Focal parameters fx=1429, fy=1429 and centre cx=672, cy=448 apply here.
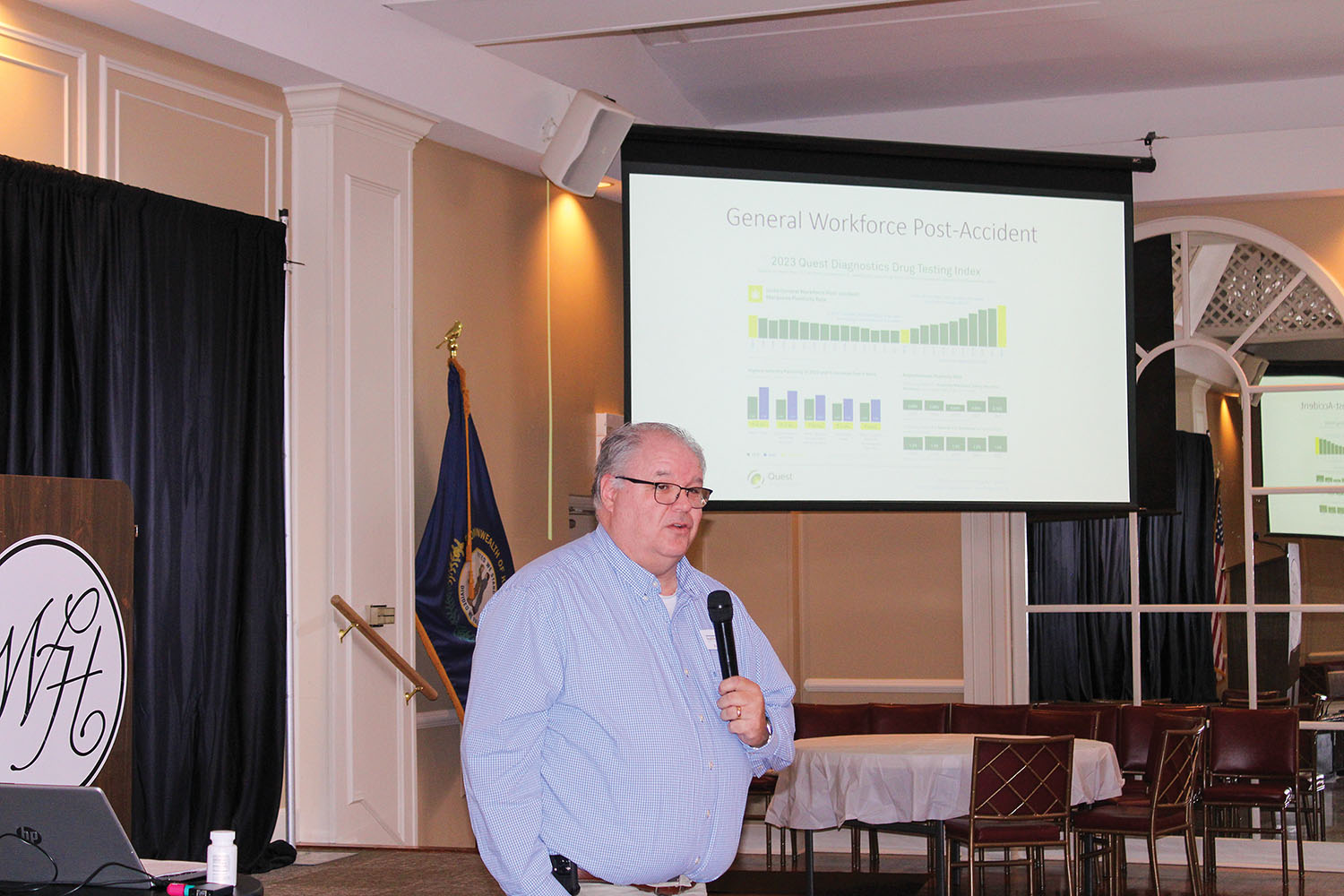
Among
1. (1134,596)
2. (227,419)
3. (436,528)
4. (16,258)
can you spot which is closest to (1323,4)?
(1134,596)

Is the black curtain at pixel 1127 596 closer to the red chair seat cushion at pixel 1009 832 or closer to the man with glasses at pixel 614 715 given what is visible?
the red chair seat cushion at pixel 1009 832

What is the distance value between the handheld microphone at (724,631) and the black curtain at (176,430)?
2553mm

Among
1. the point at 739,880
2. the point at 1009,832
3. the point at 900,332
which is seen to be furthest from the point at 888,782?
the point at 900,332

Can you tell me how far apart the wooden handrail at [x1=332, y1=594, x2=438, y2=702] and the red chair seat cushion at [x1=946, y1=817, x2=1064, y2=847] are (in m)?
2.34

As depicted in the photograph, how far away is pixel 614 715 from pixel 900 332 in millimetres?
4484

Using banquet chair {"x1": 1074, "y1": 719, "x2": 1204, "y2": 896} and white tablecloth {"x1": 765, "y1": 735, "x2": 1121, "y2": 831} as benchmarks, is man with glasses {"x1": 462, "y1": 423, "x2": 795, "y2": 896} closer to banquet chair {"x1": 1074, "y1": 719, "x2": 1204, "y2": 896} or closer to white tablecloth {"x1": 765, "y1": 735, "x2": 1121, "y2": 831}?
white tablecloth {"x1": 765, "y1": 735, "x2": 1121, "y2": 831}

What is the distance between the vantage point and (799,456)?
658 centimetres

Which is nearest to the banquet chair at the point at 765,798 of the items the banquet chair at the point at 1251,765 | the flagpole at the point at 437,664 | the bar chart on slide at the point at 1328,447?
the flagpole at the point at 437,664

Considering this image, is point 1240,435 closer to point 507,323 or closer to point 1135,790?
point 1135,790

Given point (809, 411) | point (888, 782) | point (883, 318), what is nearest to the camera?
point (888, 782)

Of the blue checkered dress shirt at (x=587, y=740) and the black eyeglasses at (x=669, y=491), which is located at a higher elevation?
the black eyeglasses at (x=669, y=491)

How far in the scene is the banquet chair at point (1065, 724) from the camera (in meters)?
7.07

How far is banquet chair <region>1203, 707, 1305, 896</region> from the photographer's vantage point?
7125mm

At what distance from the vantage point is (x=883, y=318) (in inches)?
267
